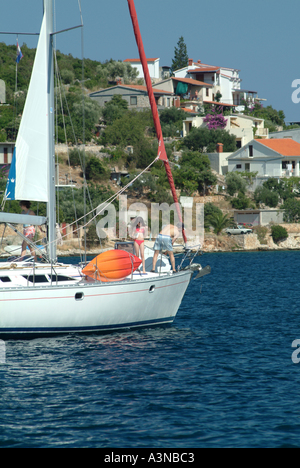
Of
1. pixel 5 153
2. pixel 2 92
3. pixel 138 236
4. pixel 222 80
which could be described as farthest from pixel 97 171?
pixel 222 80

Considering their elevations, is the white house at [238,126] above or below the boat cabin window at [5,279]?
above

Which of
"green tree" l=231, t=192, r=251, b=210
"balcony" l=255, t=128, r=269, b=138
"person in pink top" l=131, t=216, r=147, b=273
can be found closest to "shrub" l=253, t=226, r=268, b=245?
"green tree" l=231, t=192, r=251, b=210

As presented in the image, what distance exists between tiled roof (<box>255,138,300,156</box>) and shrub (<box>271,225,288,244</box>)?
51.3 ft

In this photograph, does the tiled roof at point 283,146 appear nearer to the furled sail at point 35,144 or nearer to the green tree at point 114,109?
the green tree at point 114,109

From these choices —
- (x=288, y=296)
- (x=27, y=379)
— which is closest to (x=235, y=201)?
(x=288, y=296)

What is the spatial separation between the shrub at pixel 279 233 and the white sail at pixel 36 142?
44.2m

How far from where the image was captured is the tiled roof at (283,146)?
7081cm

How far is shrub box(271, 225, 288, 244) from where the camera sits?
57.3 m

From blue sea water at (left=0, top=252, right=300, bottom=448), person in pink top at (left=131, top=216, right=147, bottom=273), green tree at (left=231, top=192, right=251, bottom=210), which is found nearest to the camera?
blue sea water at (left=0, top=252, right=300, bottom=448)

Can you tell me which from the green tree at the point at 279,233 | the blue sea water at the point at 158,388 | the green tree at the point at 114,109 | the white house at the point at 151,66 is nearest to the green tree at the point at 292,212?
the green tree at the point at 279,233

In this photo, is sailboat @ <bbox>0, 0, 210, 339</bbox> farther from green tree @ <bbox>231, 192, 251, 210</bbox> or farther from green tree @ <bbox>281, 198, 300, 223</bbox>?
green tree @ <bbox>281, 198, 300, 223</bbox>

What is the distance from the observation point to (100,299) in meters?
15.5

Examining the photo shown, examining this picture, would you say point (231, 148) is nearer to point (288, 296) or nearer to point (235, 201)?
point (235, 201)

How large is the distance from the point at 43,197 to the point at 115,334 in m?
4.55
